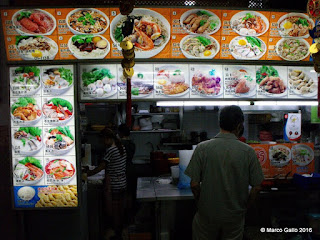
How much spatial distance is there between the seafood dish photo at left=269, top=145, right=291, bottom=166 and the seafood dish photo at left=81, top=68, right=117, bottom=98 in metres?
2.83

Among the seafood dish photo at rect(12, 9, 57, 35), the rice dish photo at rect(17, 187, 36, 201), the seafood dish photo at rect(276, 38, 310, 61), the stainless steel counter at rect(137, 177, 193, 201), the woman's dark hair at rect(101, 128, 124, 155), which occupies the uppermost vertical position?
the seafood dish photo at rect(12, 9, 57, 35)

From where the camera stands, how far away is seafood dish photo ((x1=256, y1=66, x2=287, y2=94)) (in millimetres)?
4047

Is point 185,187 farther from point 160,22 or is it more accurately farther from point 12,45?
point 12,45

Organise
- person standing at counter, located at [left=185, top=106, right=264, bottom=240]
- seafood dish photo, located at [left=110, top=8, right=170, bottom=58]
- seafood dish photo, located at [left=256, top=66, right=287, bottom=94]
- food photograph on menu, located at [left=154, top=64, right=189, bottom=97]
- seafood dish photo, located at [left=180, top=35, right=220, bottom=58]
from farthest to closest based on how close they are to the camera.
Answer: seafood dish photo, located at [left=256, top=66, right=287, bottom=94]
food photograph on menu, located at [left=154, top=64, right=189, bottom=97]
seafood dish photo, located at [left=180, top=35, right=220, bottom=58]
seafood dish photo, located at [left=110, top=8, right=170, bottom=58]
person standing at counter, located at [left=185, top=106, right=264, bottom=240]

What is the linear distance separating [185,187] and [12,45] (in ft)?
11.1

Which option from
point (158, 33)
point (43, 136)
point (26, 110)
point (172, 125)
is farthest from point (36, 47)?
point (172, 125)

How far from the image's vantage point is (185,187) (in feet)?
13.7

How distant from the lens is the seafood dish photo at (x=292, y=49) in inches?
156

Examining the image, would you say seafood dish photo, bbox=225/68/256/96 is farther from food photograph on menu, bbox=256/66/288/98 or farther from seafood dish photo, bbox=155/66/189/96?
seafood dish photo, bbox=155/66/189/96

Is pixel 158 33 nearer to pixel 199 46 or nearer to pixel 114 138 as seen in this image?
pixel 199 46

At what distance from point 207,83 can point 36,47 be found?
2.59 metres

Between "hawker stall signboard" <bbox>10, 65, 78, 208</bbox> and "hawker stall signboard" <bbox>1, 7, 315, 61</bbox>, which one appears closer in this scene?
"hawker stall signboard" <bbox>1, 7, 315, 61</bbox>

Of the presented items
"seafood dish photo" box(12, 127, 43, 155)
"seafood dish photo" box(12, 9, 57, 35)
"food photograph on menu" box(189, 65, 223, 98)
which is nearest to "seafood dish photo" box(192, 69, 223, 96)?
"food photograph on menu" box(189, 65, 223, 98)

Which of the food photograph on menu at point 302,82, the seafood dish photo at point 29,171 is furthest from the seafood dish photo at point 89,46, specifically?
the food photograph on menu at point 302,82
